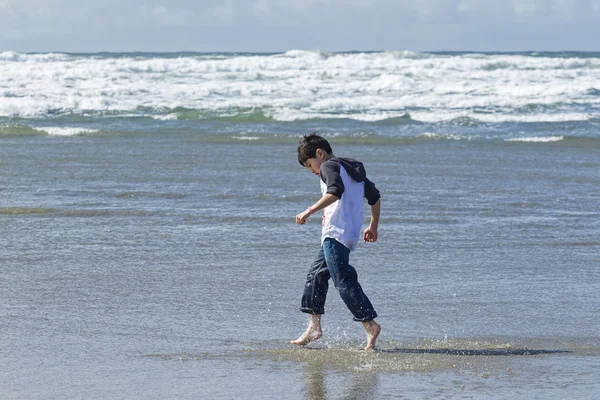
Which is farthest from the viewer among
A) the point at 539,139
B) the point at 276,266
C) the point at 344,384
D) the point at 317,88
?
the point at 317,88

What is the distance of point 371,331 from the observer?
532cm

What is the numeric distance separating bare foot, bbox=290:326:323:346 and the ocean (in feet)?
0.38

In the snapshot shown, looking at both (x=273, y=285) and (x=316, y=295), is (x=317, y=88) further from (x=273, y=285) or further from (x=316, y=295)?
(x=316, y=295)

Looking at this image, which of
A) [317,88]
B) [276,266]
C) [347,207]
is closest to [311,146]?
[347,207]

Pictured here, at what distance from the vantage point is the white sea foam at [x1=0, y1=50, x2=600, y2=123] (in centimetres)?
2394

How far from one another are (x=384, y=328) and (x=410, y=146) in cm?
1089

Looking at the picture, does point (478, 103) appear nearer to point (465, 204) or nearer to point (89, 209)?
point (465, 204)

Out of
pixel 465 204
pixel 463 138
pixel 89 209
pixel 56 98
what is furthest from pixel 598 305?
pixel 56 98

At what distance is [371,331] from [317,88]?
1000 inches

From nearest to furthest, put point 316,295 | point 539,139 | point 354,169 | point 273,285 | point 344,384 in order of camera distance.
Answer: point 344,384 < point 354,169 < point 316,295 < point 273,285 < point 539,139

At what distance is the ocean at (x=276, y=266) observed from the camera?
4.79m

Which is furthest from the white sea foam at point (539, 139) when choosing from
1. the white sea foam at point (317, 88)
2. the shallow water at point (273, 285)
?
the shallow water at point (273, 285)

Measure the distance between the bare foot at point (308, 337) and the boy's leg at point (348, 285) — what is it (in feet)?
0.82

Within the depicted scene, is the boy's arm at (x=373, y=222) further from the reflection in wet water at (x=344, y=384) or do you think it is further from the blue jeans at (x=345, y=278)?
the reflection in wet water at (x=344, y=384)
